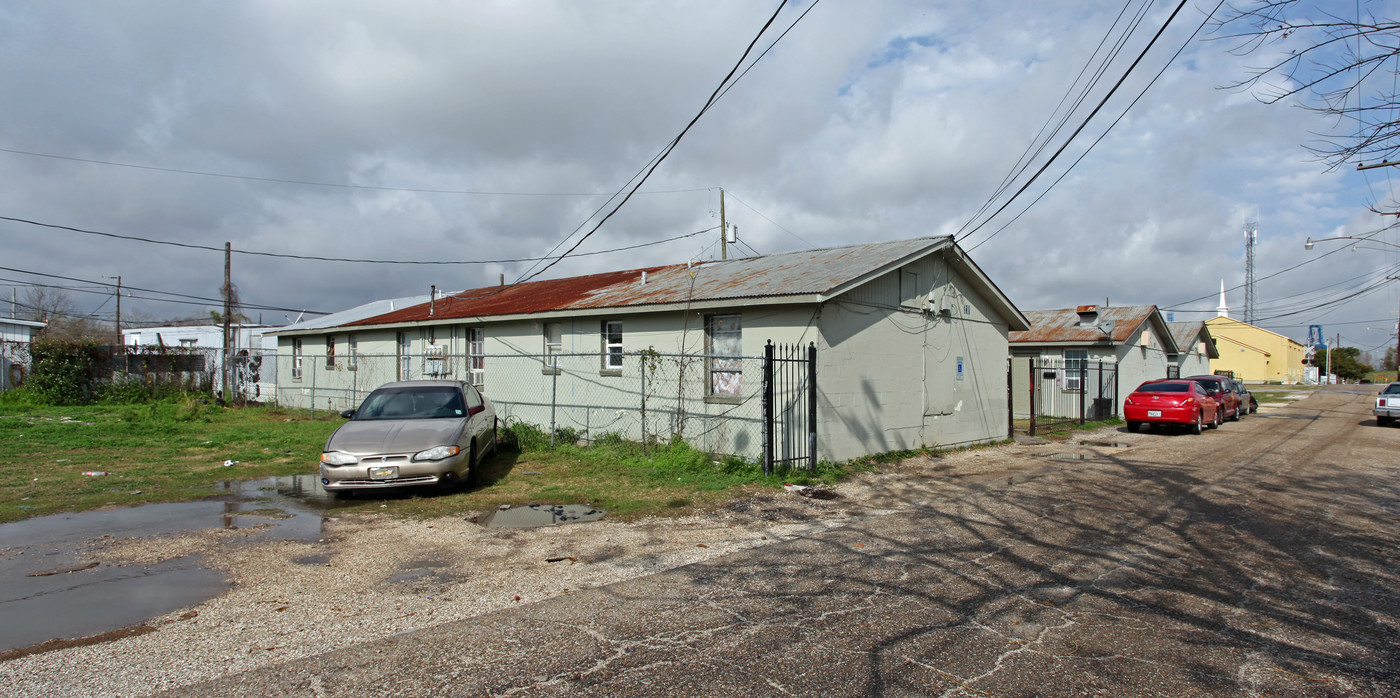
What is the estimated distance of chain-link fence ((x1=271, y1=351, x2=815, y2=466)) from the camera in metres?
10.8

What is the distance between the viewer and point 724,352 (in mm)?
12109

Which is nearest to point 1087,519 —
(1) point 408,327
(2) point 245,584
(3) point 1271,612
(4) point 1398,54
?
(3) point 1271,612

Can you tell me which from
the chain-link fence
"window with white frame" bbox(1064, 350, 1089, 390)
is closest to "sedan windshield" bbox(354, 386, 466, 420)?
the chain-link fence

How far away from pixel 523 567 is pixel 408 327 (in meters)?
15.9

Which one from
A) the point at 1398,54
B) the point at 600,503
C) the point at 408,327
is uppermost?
the point at 1398,54

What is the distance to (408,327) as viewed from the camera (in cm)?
2003

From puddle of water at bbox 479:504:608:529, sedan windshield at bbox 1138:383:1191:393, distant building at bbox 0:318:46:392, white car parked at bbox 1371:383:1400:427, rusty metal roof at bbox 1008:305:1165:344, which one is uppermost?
rusty metal roof at bbox 1008:305:1165:344

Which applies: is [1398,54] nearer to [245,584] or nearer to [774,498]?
[774,498]

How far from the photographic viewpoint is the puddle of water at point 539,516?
751 cm

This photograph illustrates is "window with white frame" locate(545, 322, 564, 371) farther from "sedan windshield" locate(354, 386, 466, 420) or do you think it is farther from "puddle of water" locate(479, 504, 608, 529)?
"puddle of water" locate(479, 504, 608, 529)

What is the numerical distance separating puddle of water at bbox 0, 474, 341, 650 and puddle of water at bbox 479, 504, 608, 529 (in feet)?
5.72

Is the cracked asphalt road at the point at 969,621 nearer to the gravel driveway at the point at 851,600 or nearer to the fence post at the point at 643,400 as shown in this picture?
the gravel driveway at the point at 851,600

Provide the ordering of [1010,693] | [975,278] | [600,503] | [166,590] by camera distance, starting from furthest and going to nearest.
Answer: [975,278], [600,503], [166,590], [1010,693]

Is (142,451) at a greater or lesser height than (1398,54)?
lesser
